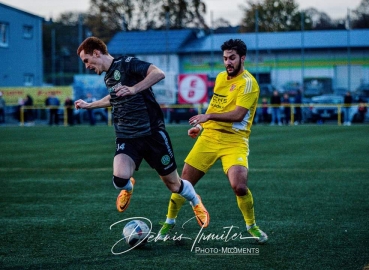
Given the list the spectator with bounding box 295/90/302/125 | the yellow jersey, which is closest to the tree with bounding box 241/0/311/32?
the spectator with bounding box 295/90/302/125

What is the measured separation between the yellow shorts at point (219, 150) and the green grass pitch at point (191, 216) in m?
0.79

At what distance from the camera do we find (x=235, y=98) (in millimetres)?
7453

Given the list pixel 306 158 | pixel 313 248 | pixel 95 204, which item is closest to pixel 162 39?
pixel 306 158

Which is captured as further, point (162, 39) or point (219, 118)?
point (162, 39)

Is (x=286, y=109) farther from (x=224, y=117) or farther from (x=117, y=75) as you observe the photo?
(x=117, y=75)

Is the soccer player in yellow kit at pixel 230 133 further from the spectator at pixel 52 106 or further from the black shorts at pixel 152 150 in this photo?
the spectator at pixel 52 106

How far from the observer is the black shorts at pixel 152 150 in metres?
7.18

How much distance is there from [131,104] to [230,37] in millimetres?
39792

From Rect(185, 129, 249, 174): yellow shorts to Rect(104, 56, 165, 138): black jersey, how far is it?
24.8 inches

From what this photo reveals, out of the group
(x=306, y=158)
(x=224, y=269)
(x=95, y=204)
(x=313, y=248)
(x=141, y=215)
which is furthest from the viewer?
(x=306, y=158)

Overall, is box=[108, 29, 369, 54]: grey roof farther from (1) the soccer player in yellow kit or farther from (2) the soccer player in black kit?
(2) the soccer player in black kit

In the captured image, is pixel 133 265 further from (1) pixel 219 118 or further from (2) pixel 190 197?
(1) pixel 219 118

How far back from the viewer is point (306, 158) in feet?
57.4

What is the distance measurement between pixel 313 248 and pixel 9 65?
4196 centimetres
